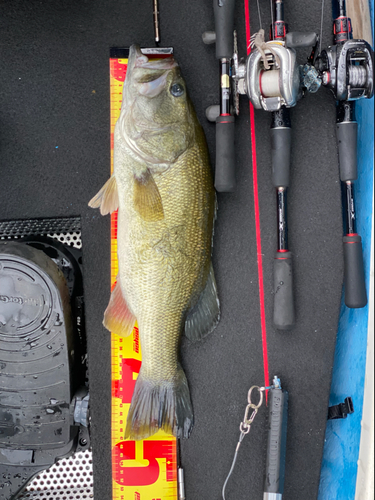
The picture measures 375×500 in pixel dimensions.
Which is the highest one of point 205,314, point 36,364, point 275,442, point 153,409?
point 205,314

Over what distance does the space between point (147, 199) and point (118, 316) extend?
0.47m

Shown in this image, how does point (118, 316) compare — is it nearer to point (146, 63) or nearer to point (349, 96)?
point (146, 63)

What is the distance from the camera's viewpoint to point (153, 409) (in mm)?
1501

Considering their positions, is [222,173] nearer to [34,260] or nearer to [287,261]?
[287,261]

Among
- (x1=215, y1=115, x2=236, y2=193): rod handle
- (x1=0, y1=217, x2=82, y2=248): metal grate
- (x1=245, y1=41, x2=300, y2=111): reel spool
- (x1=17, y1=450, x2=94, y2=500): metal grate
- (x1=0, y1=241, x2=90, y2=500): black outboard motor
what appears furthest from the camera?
(x1=17, y1=450, x2=94, y2=500): metal grate

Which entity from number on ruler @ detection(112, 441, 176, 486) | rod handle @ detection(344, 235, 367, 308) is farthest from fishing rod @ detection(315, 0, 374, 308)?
number on ruler @ detection(112, 441, 176, 486)

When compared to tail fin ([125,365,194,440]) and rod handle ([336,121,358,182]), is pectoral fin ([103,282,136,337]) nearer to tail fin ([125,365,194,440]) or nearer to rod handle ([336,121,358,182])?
tail fin ([125,365,194,440])

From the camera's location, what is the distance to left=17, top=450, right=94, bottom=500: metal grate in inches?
72.6

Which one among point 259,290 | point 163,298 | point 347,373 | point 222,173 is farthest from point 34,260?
point 347,373

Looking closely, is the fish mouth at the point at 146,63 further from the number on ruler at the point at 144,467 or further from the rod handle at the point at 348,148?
the number on ruler at the point at 144,467

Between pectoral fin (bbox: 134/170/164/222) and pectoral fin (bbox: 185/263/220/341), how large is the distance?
324 mm

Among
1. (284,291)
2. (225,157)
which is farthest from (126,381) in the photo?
(225,157)

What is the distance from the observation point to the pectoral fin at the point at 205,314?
1.56 meters

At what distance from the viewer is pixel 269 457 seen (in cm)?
151
